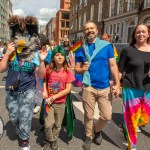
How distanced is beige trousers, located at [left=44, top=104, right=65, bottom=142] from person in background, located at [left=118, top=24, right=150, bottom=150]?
3.21 ft

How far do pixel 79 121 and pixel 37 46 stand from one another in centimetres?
211

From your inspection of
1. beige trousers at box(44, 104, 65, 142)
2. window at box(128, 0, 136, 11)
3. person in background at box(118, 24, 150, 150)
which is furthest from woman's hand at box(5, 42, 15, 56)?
window at box(128, 0, 136, 11)

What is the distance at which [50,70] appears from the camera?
303 centimetres

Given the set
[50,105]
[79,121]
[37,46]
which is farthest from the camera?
[79,121]

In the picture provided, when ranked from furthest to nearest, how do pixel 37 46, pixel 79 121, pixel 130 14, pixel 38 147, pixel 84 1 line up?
pixel 84 1, pixel 130 14, pixel 79 121, pixel 38 147, pixel 37 46

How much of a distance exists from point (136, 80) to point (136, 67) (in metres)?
0.19

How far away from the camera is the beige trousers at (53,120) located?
298cm

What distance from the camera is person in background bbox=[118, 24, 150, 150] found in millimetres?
3002

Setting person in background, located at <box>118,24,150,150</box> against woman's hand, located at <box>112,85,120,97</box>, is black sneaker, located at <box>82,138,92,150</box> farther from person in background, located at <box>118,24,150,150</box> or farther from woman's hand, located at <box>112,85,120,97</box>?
woman's hand, located at <box>112,85,120,97</box>

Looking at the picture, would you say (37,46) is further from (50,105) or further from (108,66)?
(108,66)

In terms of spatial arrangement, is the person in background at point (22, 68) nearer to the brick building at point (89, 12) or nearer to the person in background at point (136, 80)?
the person in background at point (136, 80)

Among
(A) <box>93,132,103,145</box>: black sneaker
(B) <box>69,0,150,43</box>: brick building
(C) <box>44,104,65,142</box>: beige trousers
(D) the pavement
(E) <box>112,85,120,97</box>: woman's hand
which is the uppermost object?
(B) <box>69,0,150,43</box>: brick building

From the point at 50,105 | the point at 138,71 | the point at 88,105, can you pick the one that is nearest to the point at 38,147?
the point at 50,105

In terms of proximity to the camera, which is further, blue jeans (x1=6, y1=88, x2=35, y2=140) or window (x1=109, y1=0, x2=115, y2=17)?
window (x1=109, y1=0, x2=115, y2=17)
